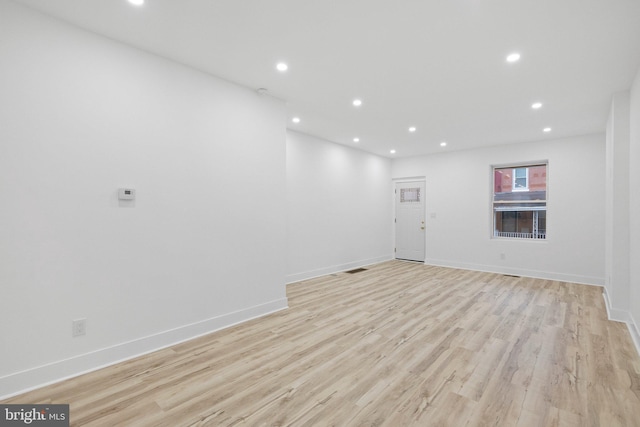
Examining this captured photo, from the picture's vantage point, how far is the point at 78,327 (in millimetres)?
2352

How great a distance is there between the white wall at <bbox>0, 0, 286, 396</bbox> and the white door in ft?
17.1

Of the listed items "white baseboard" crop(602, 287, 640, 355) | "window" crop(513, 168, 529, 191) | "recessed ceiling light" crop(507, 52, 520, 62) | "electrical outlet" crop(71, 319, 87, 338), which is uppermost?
"recessed ceiling light" crop(507, 52, 520, 62)

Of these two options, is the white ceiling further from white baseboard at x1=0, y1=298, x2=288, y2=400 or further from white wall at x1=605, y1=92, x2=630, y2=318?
white baseboard at x1=0, y1=298, x2=288, y2=400

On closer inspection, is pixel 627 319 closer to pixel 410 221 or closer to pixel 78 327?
pixel 410 221

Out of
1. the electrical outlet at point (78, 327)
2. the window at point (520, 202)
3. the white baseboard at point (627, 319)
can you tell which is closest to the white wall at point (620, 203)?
the white baseboard at point (627, 319)

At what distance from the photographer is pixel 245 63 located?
2.98 meters

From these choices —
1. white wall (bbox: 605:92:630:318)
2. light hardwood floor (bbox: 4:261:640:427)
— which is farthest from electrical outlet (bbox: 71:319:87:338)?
white wall (bbox: 605:92:630:318)

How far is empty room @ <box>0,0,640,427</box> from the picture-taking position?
2072 millimetres

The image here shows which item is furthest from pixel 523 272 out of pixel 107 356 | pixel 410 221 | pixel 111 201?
pixel 111 201

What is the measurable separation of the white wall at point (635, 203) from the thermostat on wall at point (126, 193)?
4920 mm

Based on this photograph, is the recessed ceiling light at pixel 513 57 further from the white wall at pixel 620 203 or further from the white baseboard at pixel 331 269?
the white baseboard at pixel 331 269

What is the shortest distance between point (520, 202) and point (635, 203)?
11.1ft

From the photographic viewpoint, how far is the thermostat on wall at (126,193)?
2.57 m

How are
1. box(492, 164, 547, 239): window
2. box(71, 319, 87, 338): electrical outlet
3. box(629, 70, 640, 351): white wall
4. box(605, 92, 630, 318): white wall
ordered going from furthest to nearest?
box(492, 164, 547, 239): window < box(605, 92, 630, 318): white wall < box(629, 70, 640, 351): white wall < box(71, 319, 87, 338): electrical outlet
